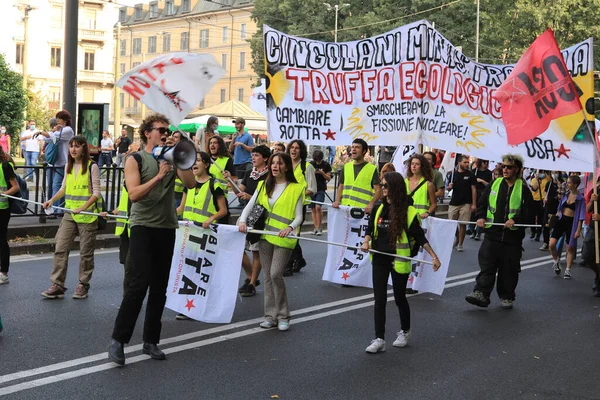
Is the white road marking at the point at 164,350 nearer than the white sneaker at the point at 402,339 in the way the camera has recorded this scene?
Yes

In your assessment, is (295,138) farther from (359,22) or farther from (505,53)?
(359,22)

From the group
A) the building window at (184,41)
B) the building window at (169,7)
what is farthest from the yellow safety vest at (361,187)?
the building window at (169,7)

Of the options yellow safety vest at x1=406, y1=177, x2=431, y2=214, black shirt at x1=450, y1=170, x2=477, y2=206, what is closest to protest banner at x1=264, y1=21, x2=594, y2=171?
yellow safety vest at x1=406, y1=177, x2=431, y2=214

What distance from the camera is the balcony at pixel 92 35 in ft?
255

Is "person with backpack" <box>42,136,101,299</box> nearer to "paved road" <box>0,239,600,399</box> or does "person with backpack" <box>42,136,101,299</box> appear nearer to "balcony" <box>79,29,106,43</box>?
"paved road" <box>0,239,600,399</box>

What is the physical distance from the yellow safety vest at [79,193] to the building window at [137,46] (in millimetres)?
87450

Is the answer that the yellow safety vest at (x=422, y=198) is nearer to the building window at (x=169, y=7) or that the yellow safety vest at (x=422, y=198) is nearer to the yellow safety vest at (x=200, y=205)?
the yellow safety vest at (x=200, y=205)

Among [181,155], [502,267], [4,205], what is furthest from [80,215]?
[502,267]

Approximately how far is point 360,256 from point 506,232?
6.20 feet

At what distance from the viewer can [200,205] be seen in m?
8.66

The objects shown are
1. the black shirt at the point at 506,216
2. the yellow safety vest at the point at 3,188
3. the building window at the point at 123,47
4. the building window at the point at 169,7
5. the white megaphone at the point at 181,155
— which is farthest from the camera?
the building window at the point at 123,47

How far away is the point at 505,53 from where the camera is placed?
43375 mm

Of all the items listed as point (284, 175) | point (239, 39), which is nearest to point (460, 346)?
point (284, 175)

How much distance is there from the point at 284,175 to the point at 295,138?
3648 millimetres
